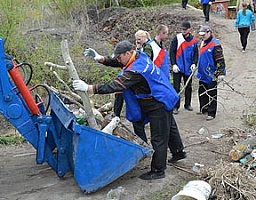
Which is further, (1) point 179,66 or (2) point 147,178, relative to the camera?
(1) point 179,66

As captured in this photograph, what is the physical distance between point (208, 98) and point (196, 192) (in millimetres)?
4037

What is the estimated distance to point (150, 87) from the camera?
5609 millimetres

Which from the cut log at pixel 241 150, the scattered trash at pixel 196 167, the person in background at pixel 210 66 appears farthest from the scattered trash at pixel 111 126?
the person in background at pixel 210 66

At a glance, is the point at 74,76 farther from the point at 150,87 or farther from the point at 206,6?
the point at 206,6

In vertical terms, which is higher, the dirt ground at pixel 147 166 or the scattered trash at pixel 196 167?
the scattered trash at pixel 196 167

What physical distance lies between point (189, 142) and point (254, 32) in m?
10.5

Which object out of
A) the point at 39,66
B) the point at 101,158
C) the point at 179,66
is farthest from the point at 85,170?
the point at 39,66

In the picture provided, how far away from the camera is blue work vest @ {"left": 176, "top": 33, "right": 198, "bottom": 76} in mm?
8891

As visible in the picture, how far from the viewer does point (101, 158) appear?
5422mm

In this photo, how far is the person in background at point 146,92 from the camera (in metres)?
5.40

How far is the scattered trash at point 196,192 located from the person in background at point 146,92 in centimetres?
71

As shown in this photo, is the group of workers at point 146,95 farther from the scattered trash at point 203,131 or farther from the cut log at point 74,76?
the scattered trash at point 203,131

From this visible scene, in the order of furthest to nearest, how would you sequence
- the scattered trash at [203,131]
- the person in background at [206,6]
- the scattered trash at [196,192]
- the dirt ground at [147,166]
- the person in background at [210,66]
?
1. the person in background at [206,6]
2. the person in background at [210,66]
3. the scattered trash at [203,131]
4. the dirt ground at [147,166]
5. the scattered trash at [196,192]

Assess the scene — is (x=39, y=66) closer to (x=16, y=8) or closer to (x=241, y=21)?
(x=16, y=8)
